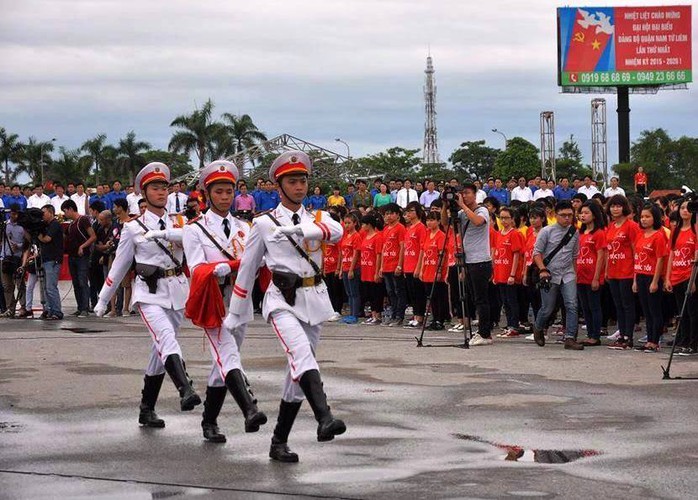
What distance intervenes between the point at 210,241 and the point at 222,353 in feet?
2.90

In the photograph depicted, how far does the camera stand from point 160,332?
35.5 ft

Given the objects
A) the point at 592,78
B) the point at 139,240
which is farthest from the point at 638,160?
the point at 139,240

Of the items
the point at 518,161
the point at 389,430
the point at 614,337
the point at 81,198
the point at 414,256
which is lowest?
the point at 614,337

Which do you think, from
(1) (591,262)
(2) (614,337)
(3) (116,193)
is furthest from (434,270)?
(3) (116,193)

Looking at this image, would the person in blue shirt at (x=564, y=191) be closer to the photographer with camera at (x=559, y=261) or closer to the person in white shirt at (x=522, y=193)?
the person in white shirt at (x=522, y=193)

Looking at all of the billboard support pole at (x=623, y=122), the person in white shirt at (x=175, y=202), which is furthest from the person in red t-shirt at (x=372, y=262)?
the billboard support pole at (x=623, y=122)

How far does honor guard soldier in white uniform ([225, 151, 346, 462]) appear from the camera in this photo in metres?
8.98

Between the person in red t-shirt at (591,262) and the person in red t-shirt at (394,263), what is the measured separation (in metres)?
4.45

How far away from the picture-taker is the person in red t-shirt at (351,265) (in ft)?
72.1

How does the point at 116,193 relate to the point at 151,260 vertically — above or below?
above

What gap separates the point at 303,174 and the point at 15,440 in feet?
10.4

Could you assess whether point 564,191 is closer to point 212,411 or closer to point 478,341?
point 478,341

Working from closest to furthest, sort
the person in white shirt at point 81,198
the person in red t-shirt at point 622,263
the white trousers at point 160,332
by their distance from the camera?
the white trousers at point 160,332 < the person in red t-shirt at point 622,263 < the person in white shirt at point 81,198

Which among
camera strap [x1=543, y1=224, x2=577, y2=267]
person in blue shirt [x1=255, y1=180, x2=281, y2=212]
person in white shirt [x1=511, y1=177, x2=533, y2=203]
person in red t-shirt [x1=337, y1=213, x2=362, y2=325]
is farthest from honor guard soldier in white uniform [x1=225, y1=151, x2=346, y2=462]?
person in blue shirt [x1=255, y1=180, x2=281, y2=212]
